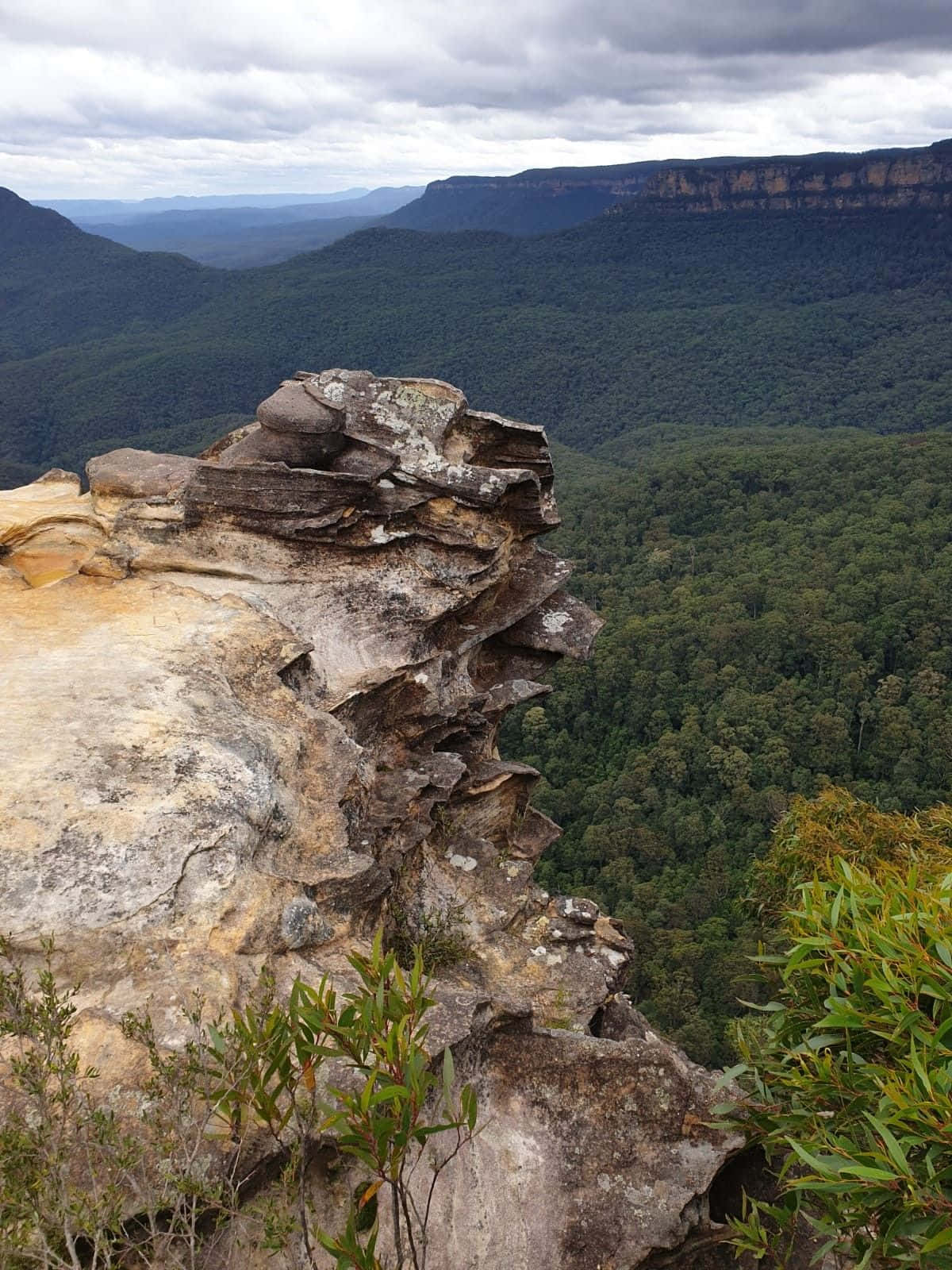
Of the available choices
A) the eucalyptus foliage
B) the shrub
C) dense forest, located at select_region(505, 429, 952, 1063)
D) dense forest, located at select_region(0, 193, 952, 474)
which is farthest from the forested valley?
the shrub

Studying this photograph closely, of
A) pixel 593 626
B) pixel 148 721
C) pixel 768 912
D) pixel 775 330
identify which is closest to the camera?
pixel 148 721

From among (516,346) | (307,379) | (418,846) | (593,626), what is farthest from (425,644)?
(516,346)

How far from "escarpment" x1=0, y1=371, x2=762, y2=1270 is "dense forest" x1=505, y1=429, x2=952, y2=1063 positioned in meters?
16.1

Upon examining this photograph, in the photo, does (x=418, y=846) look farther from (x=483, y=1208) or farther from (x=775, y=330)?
(x=775, y=330)

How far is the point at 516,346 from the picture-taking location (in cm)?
18412

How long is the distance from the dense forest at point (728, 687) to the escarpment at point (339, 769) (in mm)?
16141

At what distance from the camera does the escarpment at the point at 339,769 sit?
7238 millimetres

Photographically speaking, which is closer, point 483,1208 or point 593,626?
point 483,1208

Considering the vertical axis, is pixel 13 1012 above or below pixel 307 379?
below

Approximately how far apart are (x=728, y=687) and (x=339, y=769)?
1831 inches

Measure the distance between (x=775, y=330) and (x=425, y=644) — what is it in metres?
190

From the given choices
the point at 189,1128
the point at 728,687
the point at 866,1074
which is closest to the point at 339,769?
the point at 189,1128

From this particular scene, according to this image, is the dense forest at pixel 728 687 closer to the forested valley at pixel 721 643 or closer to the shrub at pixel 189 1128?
the forested valley at pixel 721 643

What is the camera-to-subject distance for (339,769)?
32.1 ft
